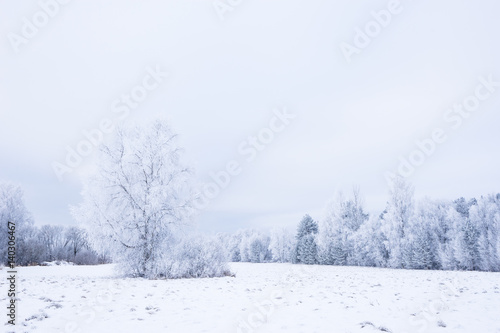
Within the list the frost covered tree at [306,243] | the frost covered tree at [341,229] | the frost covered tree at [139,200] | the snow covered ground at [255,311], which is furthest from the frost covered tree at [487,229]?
the frost covered tree at [139,200]

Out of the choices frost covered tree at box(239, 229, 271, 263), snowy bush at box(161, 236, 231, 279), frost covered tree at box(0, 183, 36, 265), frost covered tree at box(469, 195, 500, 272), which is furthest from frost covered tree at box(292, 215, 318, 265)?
frost covered tree at box(0, 183, 36, 265)

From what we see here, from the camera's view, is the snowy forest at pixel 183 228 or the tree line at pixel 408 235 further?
the tree line at pixel 408 235

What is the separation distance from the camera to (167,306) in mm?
9719

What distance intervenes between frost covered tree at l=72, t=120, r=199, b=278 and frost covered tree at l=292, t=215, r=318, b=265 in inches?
1574

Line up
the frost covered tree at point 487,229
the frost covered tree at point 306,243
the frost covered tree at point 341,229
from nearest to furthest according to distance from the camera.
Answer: the frost covered tree at point 487,229 → the frost covered tree at point 341,229 → the frost covered tree at point 306,243

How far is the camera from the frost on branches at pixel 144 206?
18641mm

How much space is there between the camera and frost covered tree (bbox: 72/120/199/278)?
18562mm

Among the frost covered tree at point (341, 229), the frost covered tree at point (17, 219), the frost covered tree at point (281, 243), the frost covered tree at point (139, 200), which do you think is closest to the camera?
the frost covered tree at point (139, 200)

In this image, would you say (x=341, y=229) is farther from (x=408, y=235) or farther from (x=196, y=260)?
(x=196, y=260)

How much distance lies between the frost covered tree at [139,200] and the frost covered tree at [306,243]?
40.0m

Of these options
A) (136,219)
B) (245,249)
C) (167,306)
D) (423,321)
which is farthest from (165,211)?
(245,249)

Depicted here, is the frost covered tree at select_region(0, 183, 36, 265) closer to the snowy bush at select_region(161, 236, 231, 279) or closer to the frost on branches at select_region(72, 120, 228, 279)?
the frost on branches at select_region(72, 120, 228, 279)

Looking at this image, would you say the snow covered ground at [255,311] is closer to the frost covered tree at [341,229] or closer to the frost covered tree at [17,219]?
the frost covered tree at [17,219]

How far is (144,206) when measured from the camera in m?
18.9
